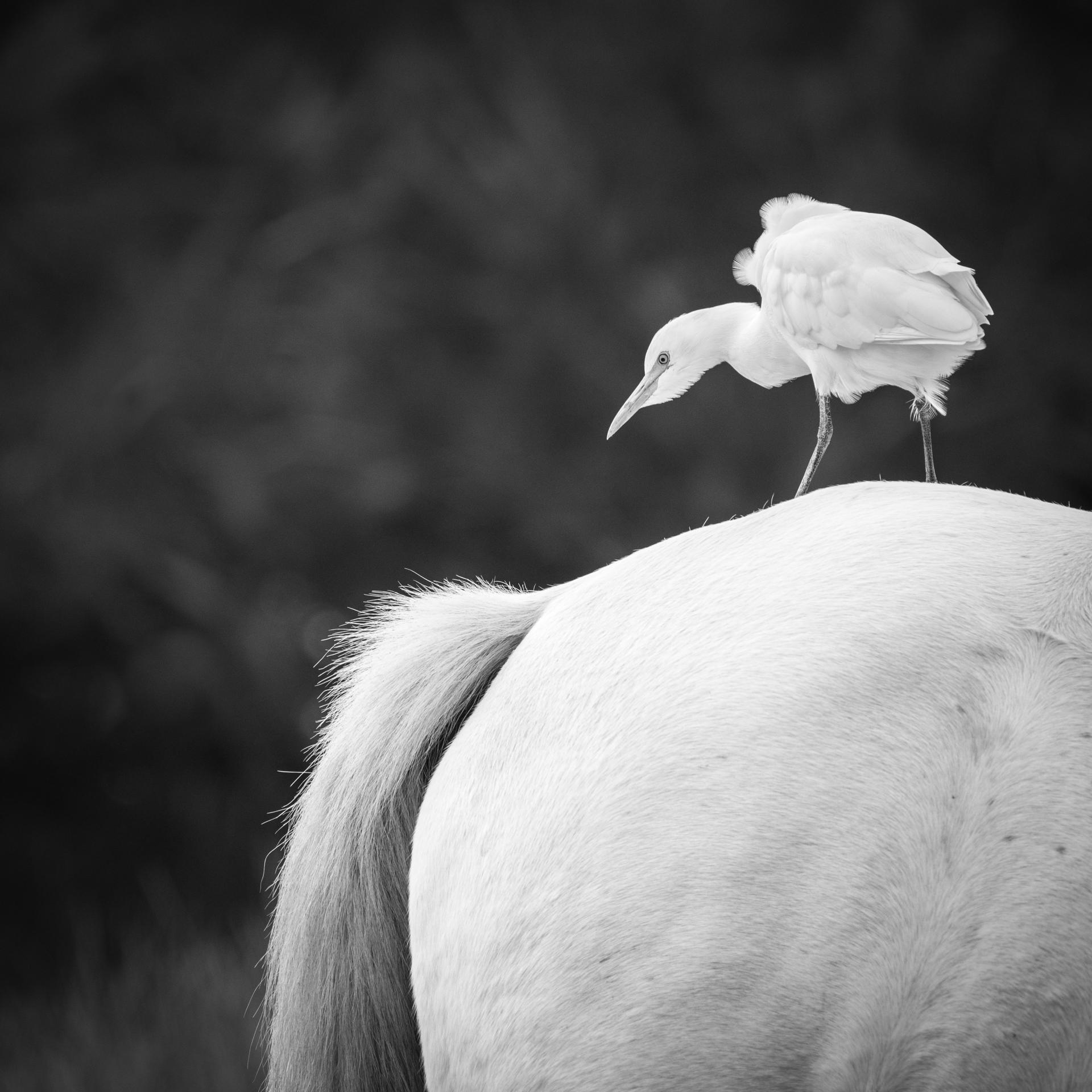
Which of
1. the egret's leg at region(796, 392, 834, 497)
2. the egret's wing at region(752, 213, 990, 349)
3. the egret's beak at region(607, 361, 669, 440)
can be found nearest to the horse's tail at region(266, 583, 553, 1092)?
the egret's leg at region(796, 392, 834, 497)

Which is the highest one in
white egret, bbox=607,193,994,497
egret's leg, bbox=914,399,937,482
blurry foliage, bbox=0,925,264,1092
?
white egret, bbox=607,193,994,497

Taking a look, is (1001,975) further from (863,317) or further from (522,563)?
(522,563)

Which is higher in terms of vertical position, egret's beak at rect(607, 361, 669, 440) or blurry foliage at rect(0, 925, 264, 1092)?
egret's beak at rect(607, 361, 669, 440)

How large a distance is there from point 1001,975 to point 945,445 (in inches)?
130

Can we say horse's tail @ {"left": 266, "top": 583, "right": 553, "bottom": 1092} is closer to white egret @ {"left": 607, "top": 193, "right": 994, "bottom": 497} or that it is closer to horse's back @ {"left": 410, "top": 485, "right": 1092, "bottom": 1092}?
horse's back @ {"left": 410, "top": 485, "right": 1092, "bottom": 1092}

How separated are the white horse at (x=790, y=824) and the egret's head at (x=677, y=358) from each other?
470 millimetres

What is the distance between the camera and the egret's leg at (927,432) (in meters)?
0.76

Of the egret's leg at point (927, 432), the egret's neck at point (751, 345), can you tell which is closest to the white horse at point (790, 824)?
the egret's leg at point (927, 432)

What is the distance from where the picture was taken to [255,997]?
6.26ft

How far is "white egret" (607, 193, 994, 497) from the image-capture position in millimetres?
849

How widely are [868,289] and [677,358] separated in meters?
0.27

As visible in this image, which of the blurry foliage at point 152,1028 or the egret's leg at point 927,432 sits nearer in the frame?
the egret's leg at point 927,432

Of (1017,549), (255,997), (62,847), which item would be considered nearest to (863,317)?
(1017,549)

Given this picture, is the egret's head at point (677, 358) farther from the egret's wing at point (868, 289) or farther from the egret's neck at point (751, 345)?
the egret's wing at point (868, 289)
